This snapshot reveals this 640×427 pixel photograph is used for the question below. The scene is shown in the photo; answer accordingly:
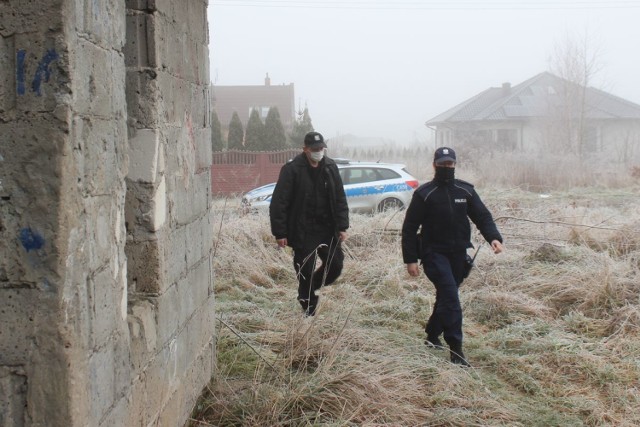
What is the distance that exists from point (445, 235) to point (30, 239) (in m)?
3.82

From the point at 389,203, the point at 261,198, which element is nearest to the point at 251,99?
the point at 389,203

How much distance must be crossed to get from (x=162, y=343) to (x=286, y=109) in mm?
49522

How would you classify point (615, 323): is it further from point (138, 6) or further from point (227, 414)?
point (138, 6)

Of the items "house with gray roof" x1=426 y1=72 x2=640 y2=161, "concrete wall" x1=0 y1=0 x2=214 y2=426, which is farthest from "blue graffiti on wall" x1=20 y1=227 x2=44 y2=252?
"house with gray roof" x1=426 y1=72 x2=640 y2=161

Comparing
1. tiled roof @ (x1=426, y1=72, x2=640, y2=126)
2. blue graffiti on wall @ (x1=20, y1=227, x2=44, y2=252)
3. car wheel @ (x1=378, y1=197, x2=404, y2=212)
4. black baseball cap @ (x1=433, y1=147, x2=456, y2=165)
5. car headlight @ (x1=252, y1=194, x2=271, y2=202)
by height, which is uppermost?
tiled roof @ (x1=426, y1=72, x2=640, y2=126)

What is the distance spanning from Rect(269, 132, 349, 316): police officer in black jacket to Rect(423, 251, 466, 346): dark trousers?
105cm

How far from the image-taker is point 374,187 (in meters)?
14.3

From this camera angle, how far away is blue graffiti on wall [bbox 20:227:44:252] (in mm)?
2123

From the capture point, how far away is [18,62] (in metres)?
2.10

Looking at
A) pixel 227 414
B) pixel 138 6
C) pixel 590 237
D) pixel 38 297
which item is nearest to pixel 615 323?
pixel 590 237

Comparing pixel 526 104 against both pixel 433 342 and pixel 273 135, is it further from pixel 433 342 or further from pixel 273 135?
pixel 433 342

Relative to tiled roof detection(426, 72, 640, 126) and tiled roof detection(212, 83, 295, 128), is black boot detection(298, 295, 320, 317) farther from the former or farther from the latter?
tiled roof detection(212, 83, 295, 128)

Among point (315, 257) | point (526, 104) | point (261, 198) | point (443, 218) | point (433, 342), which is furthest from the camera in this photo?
point (526, 104)

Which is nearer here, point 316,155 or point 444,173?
point 444,173
